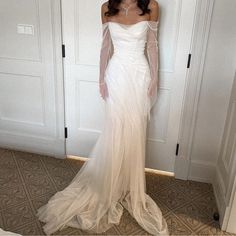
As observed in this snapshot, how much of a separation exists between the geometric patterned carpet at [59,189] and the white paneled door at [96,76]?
0.75 ft

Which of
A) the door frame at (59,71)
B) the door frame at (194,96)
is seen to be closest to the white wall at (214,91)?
the door frame at (194,96)

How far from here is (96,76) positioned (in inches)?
94.9

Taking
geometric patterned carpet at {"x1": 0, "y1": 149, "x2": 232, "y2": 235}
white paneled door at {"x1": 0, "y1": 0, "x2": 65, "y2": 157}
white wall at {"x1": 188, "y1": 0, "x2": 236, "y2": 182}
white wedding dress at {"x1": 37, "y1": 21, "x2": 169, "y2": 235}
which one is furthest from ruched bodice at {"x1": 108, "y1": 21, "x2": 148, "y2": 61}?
geometric patterned carpet at {"x1": 0, "y1": 149, "x2": 232, "y2": 235}

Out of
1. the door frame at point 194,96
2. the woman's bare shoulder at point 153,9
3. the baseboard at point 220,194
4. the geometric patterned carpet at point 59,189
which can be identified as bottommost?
the geometric patterned carpet at point 59,189

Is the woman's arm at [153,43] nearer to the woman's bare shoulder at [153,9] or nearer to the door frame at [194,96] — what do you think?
Answer: the woman's bare shoulder at [153,9]

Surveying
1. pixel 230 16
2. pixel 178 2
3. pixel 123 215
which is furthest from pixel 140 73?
pixel 123 215

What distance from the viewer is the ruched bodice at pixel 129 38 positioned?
1854 mm

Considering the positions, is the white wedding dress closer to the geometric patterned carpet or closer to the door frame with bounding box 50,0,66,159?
the geometric patterned carpet

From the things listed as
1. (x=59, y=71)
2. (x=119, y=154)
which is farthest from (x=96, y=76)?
(x=119, y=154)

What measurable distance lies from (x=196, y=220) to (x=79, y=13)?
1.74 metres

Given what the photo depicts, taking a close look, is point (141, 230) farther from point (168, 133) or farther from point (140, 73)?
point (140, 73)

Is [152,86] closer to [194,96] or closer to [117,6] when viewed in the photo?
[194,96]

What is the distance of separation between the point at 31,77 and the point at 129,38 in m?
1.10

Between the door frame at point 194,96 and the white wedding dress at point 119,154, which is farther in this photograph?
the door frame at point 194,96
